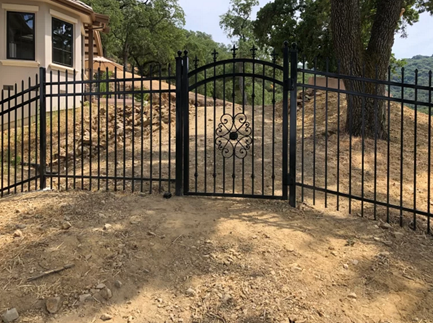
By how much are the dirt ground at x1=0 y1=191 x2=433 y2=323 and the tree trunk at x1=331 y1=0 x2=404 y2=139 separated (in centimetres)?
434

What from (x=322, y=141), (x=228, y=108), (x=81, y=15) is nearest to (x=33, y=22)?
(x=81, y=15)

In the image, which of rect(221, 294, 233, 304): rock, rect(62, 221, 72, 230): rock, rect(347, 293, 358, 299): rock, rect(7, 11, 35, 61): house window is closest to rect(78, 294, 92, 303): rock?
rect(221, 294, 233, 304): rock

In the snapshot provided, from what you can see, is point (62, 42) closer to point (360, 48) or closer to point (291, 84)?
point (360, 48)

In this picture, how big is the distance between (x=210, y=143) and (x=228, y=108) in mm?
4412

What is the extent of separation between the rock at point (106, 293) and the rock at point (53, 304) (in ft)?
1.04

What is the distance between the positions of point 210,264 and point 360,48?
6511 millimetres

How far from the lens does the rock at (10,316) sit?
258cm

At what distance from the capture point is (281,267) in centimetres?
323

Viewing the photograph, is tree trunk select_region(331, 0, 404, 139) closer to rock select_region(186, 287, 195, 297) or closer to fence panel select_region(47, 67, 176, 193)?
fence panel select_region(47, 67, 176, 193)

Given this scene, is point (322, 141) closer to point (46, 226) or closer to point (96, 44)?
point (46, 226)

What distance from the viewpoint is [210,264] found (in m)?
3.27

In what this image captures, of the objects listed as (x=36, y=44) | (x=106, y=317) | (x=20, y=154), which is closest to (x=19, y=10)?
(x=36, y=44)

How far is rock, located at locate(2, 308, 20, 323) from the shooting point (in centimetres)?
258

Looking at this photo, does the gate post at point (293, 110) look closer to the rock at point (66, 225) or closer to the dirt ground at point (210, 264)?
the dirt ground at point (210, 264)
